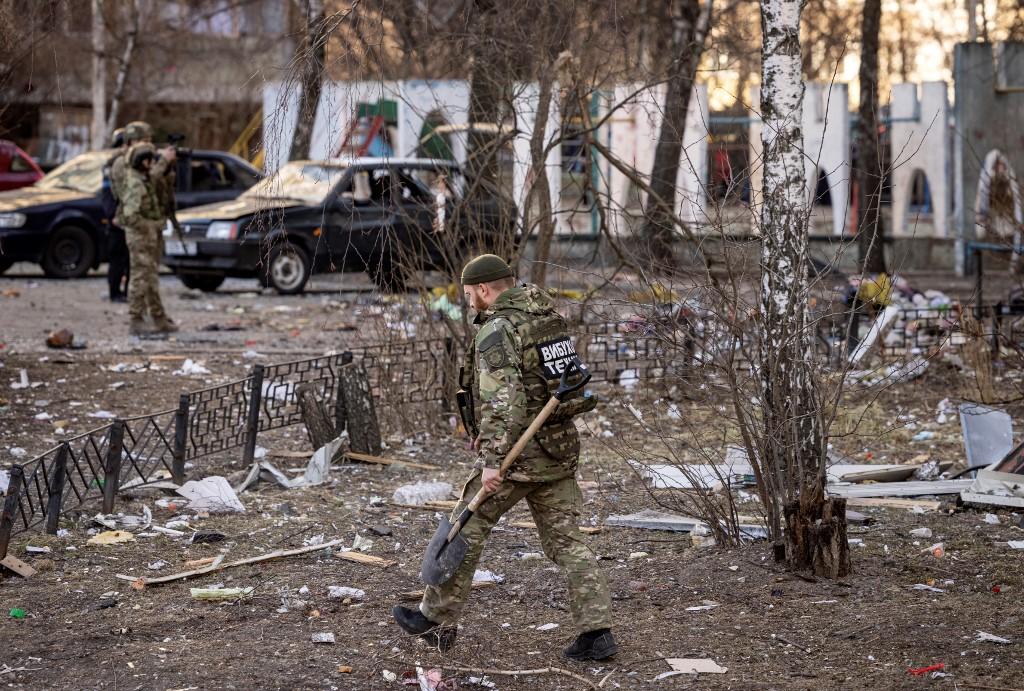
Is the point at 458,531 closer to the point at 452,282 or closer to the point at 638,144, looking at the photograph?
the point at 452,282

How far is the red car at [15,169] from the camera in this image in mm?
19922

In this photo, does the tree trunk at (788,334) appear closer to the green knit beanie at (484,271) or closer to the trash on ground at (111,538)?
the green knit beanie at (484,271)

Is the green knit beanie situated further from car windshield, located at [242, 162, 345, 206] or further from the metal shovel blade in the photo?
car windshield, located at [242, 162, 345, 206]

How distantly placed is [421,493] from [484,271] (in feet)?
8.77

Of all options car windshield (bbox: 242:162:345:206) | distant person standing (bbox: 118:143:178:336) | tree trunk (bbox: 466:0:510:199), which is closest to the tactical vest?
tree trunk (bbox: 466:0:510:199)

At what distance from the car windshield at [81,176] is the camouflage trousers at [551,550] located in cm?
1390

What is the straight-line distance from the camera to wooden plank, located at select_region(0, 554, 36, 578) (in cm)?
552

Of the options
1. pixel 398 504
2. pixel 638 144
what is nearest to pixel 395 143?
pixel 638 144

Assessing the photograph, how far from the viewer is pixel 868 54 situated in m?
14.8

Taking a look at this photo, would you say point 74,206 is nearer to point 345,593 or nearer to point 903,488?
point 345,593

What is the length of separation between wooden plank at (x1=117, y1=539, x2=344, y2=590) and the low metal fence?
1.99 feet

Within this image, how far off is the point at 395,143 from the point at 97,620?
2043 centimetres

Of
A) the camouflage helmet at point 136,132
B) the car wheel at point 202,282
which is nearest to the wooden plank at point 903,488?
the camouflage helmet at point 136,132

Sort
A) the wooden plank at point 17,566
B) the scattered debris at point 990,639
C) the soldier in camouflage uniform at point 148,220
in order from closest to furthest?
the scattered debris at point 990,639 < the wooden plank at point 17,566 < the soldier in camouflage uniform at point 148,220
